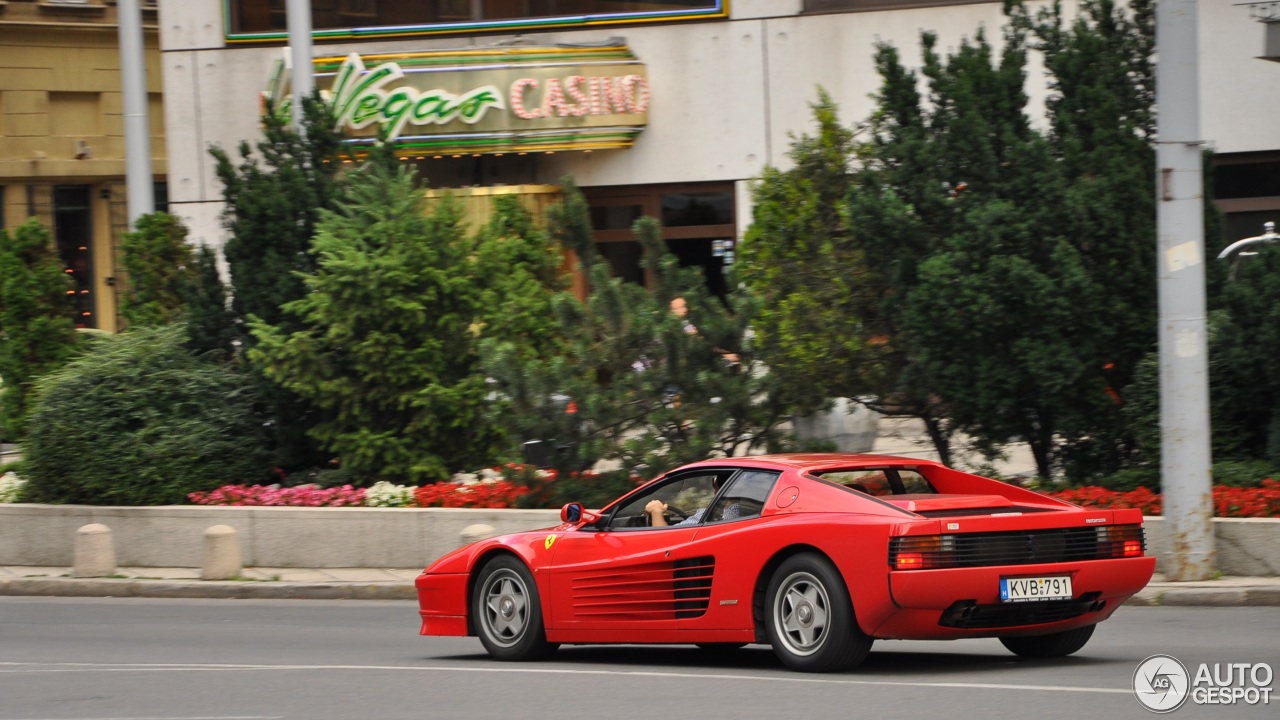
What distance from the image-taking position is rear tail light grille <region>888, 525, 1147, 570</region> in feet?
27.3

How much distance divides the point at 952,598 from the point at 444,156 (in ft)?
61.0

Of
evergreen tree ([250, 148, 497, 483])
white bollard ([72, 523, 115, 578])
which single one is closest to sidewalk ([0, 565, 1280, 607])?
white bollard ([72, 523, 115, 578])

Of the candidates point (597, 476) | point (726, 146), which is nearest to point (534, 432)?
point (597, 476)

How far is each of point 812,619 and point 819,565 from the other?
33 centimetres

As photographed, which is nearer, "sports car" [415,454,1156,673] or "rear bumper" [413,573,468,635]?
"sports car" [415,454,1156,673]

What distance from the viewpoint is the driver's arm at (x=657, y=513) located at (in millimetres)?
9969

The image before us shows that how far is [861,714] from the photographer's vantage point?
7523 millimetres

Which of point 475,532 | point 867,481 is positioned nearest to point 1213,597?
point 867,481

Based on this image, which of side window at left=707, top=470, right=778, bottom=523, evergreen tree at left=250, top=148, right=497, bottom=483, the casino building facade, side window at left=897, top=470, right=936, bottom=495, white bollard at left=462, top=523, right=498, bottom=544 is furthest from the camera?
the casino building facade

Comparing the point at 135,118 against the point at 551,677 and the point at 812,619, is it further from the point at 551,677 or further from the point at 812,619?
the point at 812,619

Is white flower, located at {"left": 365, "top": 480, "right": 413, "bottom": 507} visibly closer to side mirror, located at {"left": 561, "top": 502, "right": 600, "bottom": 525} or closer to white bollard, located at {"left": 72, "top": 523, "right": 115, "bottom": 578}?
white bollard, located at {"left": 72, "top": 523, "right": 115, "bottom": 578}

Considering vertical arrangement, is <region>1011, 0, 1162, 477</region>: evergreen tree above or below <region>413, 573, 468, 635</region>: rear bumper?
above

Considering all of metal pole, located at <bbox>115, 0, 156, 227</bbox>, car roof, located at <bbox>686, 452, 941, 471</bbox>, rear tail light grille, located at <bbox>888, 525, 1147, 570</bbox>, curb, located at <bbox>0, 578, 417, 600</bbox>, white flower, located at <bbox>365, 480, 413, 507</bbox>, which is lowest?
curb, located at <bbox>0, 578, 417, 600</bbox>

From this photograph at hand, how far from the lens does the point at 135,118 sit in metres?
22.9
